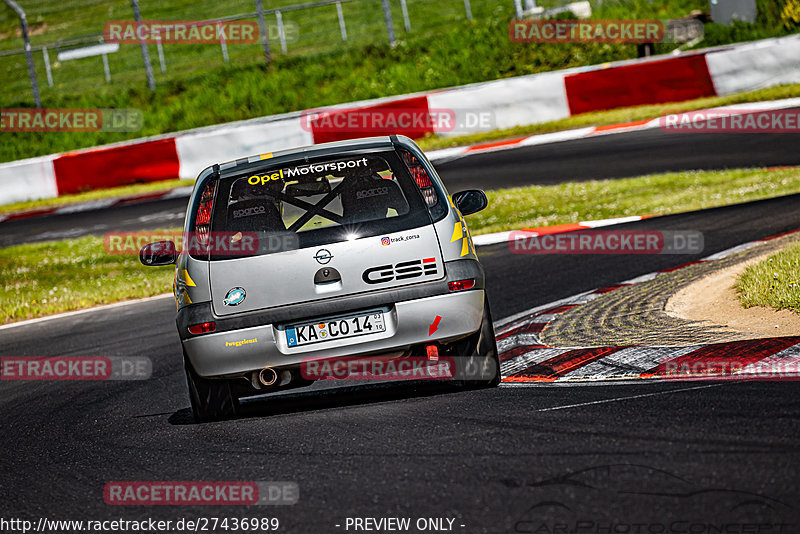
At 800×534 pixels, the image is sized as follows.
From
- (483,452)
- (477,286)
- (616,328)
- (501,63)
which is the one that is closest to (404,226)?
(477,286)

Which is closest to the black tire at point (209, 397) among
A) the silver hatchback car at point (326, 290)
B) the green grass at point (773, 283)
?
the silver hatchback car at point (326, 290)

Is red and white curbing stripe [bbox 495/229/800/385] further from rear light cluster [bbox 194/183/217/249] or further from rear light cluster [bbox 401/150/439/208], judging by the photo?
rear light cluster [bbox 194/183/217/249]

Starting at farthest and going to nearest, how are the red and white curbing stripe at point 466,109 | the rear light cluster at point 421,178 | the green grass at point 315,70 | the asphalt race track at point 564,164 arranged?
the green grass at point 315,70
the red and white curbing stripe at point 466,109
the asphalt race track at point 564,164
the rear light cluster at point 421,178

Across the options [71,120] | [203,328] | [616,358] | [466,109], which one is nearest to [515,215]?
[466,109]

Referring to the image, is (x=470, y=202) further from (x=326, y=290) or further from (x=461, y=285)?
(x=326, y=290)

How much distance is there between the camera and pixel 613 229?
12.6 metres

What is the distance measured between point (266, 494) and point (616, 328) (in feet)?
11.1

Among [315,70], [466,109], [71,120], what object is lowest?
[466,109]

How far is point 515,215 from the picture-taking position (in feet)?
47.8

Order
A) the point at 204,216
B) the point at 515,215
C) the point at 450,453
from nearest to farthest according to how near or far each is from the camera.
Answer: the point at 450,453
the point at 204,216
the point at 515,215

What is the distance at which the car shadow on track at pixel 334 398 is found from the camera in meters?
6.39

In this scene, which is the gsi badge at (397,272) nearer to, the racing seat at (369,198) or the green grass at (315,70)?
the racing seat at (369,198)

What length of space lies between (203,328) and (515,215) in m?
9.00

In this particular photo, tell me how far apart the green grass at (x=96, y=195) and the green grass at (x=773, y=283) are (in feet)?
50.8
